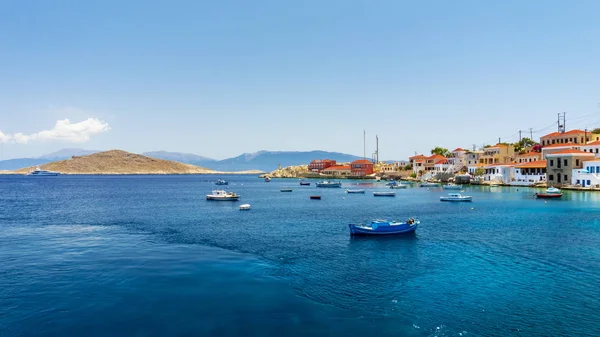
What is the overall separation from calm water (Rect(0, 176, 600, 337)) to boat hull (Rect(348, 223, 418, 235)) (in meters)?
1.11

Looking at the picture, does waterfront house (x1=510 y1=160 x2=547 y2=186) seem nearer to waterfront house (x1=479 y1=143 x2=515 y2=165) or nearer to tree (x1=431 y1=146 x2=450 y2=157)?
waterfront house (x1=479 y1=143 x2=515 y2=165)

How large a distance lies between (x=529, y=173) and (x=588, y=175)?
2042 centimetres

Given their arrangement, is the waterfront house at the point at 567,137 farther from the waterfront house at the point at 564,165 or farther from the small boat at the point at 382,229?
the small boat at the point at 382,229

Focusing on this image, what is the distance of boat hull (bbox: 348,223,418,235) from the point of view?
3981 cm

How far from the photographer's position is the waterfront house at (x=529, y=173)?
108688 mm

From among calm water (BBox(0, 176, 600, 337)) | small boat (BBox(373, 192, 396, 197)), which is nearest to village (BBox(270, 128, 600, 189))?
small boat (BBox(373, 192, 396, 197))

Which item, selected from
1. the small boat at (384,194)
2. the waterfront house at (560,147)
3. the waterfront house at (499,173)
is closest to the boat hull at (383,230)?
the small boat at (384,194)

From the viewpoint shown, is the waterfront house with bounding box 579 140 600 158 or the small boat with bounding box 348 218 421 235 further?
the waterfront house with bounding box 579 140 600 158

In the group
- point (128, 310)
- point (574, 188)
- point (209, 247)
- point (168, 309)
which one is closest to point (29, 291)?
point (128, 310)

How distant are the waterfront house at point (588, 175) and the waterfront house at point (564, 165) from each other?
139 cm

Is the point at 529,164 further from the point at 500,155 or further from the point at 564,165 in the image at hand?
the point at 500,155

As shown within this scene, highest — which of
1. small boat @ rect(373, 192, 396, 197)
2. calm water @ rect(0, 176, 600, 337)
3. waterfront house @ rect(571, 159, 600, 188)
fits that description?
waterfront house @ rect(571, 159, 600, 188)

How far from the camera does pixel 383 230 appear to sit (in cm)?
4056

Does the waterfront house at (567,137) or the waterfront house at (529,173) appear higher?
the waterfront house at (567,137)
